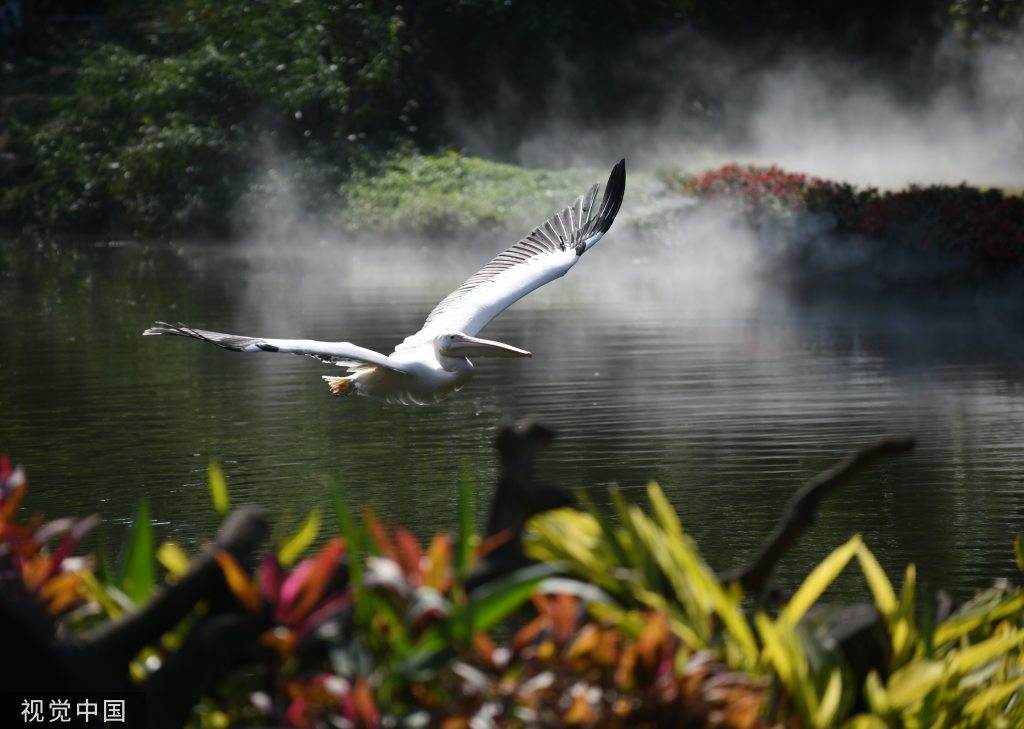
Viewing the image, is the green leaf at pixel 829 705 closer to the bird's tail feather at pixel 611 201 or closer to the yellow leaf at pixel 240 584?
the yellow leaf at pixel 240 584

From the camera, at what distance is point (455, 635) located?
3203mm

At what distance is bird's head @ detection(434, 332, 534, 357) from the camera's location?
9.27 meters

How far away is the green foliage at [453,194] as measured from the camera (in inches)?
1105

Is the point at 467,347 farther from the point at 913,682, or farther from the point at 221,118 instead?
the point at 221,118

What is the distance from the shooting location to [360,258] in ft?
94.4

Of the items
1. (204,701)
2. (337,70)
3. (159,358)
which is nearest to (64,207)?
(337,70)

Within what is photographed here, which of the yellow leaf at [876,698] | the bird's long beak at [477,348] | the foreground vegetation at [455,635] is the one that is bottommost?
the yellow leaf at [876,698]

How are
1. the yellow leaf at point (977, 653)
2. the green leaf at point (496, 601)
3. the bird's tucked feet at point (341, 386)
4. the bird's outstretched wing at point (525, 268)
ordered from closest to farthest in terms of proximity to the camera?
the green leaf at point (496, 601) → the yellow leaf at point (977, 653) → the bird's tucked feet at point (341, 386) → the bird's outstretched wing at point (525, 268)

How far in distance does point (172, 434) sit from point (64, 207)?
903 inches

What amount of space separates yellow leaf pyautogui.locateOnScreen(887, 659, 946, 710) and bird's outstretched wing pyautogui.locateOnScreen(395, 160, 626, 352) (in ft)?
20.2

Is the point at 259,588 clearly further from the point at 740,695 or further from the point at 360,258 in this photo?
the point at 360,258

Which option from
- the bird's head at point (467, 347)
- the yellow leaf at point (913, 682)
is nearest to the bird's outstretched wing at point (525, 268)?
the bird's head at point (467, 347)

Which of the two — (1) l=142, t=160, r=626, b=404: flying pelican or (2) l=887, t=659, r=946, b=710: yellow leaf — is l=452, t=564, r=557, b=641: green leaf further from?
(1) l=142, t=160, r=626, b=404: flying pelican

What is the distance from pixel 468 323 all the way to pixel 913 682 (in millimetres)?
6276
